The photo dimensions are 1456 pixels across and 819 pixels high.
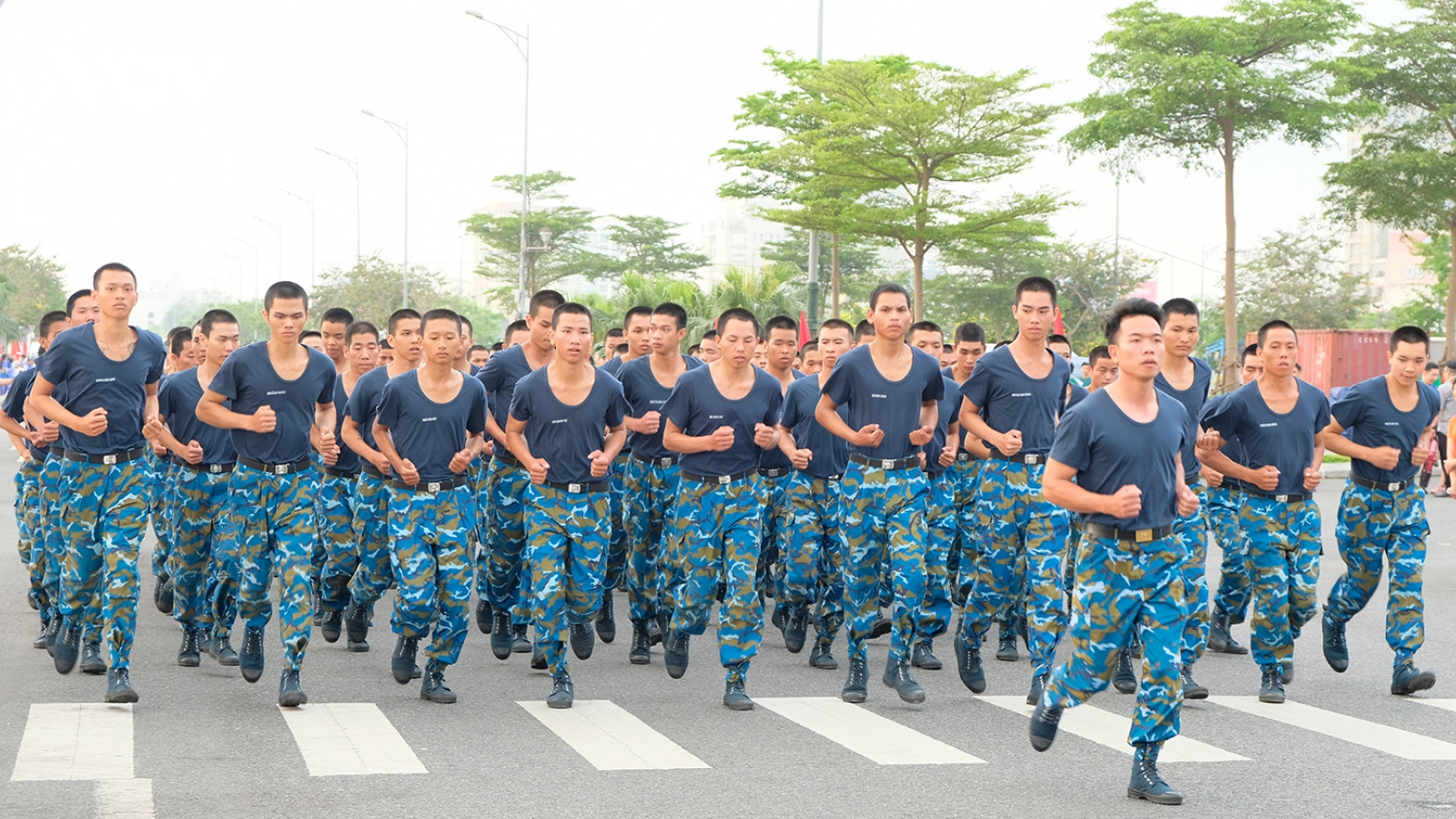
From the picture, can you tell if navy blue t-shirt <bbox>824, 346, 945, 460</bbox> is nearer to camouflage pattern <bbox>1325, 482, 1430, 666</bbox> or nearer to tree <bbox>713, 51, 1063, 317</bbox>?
camouflage pattern <bbox>1325, 482, 1430, 666</bbox>

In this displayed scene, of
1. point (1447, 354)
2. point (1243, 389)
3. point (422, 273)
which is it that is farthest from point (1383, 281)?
point (1243, 389)

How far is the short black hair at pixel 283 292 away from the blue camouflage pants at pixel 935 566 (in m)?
3.53

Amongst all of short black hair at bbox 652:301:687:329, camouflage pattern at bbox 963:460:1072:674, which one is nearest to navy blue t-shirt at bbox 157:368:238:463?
short black hair at bbox 652:301:687:329

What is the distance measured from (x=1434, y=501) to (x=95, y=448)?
1962 centimetres

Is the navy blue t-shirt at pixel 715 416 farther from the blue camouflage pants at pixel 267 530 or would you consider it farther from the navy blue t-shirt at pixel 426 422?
the blue camouflage pants at pixel 267 530

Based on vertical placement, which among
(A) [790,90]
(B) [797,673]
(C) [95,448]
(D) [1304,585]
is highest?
(A) [790,90]

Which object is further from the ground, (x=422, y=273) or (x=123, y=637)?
(x=422, y=273)

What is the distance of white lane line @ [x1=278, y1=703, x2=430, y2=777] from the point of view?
7059 mm

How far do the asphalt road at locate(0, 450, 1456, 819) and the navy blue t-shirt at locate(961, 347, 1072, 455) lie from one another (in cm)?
149

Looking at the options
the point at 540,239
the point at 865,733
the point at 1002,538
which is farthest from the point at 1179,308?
the point at 540,239

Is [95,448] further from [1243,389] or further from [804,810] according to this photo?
[1243,389]

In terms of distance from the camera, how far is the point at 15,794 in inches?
254

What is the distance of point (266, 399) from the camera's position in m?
8.95

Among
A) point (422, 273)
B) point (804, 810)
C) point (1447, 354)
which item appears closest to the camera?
point (804, 810)
